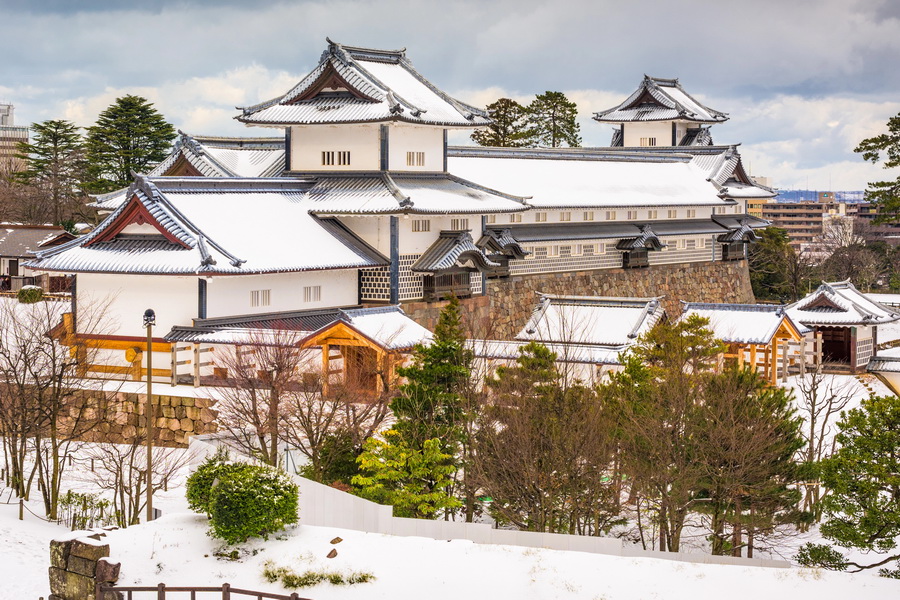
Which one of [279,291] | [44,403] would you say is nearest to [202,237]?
[279,291]

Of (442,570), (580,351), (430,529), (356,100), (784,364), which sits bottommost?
→ (442,570)

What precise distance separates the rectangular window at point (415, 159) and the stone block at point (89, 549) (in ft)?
82.6

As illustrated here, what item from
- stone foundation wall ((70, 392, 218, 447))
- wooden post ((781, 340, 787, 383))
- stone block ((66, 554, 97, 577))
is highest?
wooden post ((781, 340, 787, 383))

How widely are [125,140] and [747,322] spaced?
43883mm

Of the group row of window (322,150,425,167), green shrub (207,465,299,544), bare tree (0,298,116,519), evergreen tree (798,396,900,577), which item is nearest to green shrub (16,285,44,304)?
row of window (322,150,425,167)

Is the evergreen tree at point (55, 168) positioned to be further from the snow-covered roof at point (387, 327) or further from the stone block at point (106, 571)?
the stone block at point (106, 571)

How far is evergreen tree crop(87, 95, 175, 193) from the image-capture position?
71.4 m

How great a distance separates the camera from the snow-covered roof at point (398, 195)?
3959 cm

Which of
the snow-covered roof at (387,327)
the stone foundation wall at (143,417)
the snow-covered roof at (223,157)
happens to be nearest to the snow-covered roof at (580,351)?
the snow-covered roof at (387,327)

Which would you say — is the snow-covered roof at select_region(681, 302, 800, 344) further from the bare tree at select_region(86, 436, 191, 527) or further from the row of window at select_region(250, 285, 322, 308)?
the bare tree at select_region(86, 436, 191, 527)

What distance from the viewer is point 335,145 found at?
4209cm

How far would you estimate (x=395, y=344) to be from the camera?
32750 mm

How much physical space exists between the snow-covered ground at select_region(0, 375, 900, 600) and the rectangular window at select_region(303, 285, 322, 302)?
16.4 meters

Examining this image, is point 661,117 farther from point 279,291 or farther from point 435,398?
point 435,398
